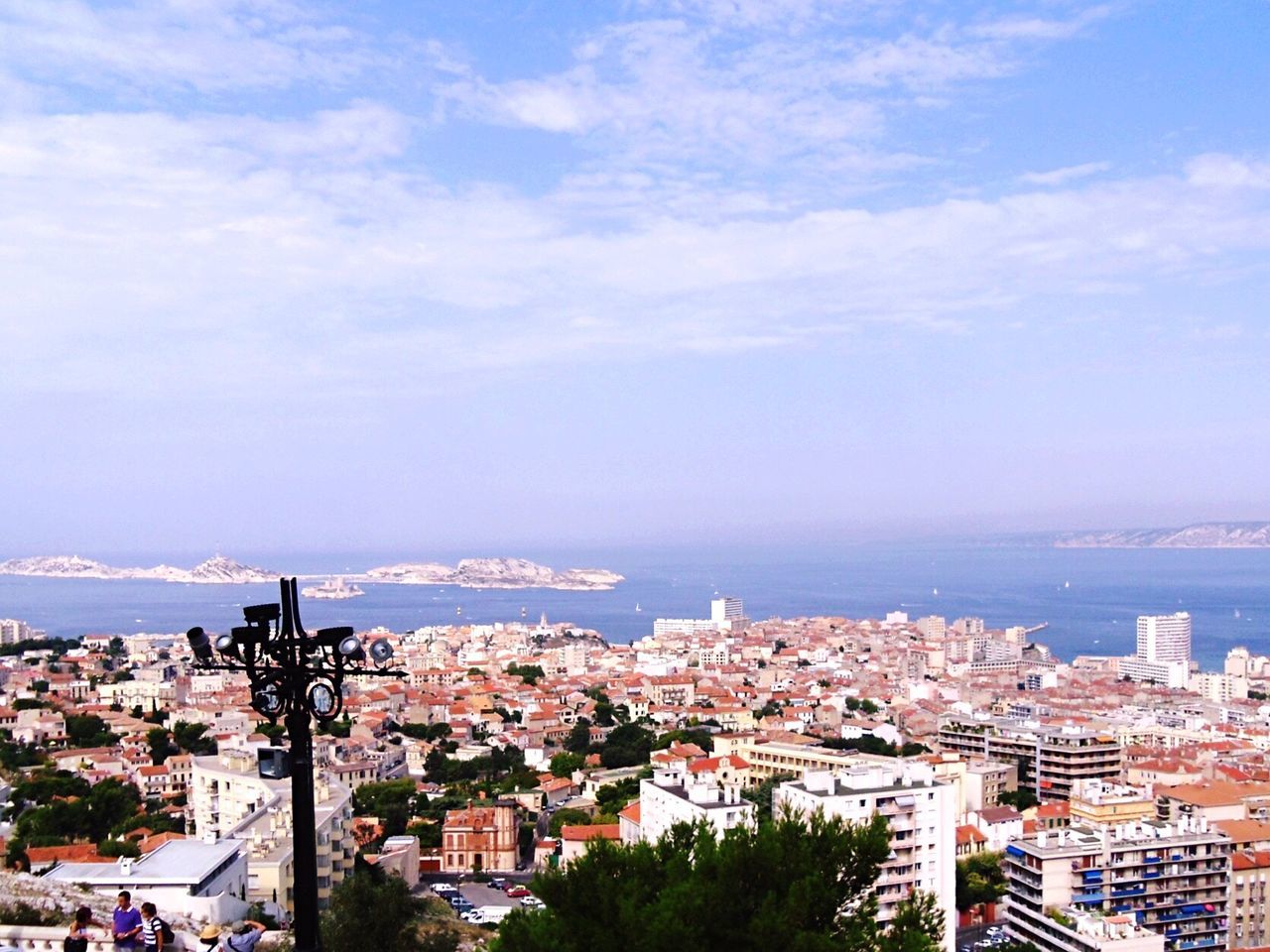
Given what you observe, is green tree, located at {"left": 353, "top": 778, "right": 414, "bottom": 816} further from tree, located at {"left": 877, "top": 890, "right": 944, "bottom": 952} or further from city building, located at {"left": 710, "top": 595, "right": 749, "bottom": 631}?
city building, located at {"left": 710, "top": 595, "right": 749, "bottom": 631}

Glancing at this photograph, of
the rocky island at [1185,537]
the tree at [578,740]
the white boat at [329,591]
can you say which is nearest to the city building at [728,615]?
the white boat at [329,591]

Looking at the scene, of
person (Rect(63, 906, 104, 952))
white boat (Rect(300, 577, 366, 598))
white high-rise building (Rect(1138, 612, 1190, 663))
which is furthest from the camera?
white boat (Rect(300, 577, 366, 598))

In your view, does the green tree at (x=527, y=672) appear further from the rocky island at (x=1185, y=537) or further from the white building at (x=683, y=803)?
the rocky island at (x=1185, y=537)

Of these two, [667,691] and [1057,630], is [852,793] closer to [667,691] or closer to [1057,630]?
[667,691]

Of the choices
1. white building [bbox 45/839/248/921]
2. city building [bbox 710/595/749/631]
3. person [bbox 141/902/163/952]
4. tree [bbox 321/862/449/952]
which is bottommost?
city building [bbox 710/595/749/631]

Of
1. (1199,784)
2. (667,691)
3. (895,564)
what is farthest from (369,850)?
(895,564)

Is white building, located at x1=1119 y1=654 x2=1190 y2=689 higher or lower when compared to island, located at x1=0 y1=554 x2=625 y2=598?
lower

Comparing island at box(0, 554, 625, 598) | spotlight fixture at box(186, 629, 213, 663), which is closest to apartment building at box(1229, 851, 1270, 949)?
spotlight fixture at box(186, 629, 213, 663)

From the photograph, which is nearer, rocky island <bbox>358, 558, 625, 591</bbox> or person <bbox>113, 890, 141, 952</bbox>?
person <bbox>113, 890, 141, 952</bbox>

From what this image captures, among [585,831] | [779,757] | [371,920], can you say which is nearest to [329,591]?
[779,757]
